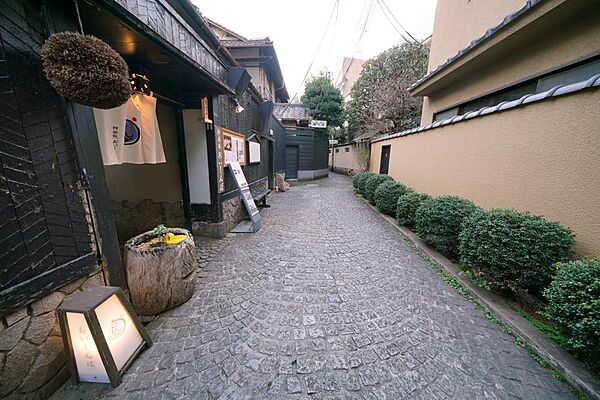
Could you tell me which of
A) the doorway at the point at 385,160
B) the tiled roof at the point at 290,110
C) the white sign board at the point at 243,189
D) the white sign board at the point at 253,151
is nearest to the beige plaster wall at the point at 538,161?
the doorway at the point at 385,160

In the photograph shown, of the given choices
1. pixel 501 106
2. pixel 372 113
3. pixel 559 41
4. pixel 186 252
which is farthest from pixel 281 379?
pixel 372 113

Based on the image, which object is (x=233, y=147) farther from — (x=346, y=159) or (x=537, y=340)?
(x=346, y=159)

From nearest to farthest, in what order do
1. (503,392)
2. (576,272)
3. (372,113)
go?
(503,392) < (576,272) < (372,113)

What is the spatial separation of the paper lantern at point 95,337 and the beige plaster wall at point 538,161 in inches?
189

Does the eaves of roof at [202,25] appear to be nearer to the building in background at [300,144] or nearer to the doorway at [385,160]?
the doorway at [385,160]

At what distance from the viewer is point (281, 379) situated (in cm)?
172

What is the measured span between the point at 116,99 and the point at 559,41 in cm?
657

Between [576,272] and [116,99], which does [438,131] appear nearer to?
[576,272]

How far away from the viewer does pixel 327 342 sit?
2072 mm

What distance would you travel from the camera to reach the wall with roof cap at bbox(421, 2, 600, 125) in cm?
318

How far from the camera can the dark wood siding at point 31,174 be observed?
1.36 meters

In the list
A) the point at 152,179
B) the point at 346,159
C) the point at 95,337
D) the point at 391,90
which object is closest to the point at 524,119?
the point at 95,337

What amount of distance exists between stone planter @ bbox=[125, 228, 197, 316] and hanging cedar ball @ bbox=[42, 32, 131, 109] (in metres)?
1.53

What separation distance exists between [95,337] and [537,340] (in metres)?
3.94
